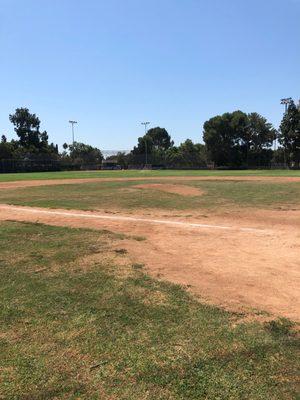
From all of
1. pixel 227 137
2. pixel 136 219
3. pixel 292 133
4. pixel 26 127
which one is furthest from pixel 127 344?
pixel 26 127

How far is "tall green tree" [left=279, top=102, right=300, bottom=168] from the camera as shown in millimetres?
82125

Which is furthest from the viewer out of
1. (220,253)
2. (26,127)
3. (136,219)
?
(26,127)

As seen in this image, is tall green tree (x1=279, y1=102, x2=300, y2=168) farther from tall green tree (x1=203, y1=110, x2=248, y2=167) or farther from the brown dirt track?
the brown dirt track

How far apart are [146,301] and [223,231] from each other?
501 cm

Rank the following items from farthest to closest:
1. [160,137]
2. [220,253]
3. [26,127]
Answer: [160,137] < [26,127] < [220,253]

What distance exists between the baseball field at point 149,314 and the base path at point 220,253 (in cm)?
3

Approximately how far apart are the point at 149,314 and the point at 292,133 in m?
83.9

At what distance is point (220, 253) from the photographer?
7273 millimetres

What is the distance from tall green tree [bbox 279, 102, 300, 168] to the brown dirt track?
75.1 metres

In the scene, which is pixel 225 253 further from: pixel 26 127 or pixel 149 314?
pixel 26 127

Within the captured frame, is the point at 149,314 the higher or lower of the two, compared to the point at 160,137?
lower

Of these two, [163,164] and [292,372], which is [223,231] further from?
[163,164]

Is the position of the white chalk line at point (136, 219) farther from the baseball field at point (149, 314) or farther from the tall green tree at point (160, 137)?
the tall green tree at point (160, 137)

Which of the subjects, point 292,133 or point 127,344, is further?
point 292,133
